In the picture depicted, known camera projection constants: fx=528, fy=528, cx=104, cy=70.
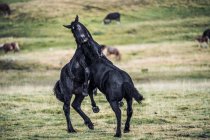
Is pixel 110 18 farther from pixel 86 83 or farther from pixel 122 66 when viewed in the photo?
pixel 86 83

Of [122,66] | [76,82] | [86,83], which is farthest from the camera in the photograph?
[122,66]

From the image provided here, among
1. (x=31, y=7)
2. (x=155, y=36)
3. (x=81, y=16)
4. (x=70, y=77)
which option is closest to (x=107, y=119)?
(x=70, y=77)

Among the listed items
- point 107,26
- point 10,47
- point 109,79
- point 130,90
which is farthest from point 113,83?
point 107,26

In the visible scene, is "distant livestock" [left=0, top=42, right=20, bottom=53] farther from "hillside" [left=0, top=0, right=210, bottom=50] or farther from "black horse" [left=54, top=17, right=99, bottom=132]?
"black horse" [left=54, top=17, right=99, bottom=132]

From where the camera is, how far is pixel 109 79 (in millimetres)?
14867

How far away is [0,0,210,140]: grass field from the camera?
17428mm

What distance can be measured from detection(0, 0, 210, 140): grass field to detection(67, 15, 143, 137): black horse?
1.05m

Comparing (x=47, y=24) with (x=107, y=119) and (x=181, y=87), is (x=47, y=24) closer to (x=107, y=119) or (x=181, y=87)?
(x=181, y=87)

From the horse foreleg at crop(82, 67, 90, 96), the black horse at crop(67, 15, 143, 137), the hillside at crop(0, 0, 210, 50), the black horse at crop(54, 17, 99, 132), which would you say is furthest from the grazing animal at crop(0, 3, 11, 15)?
the horse foreleg at crop(82, 67, 90, 96)

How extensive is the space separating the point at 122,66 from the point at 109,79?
3245cm

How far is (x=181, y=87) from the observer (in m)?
30.7

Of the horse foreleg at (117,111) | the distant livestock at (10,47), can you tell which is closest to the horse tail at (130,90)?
the horse foreleg at (117,111)

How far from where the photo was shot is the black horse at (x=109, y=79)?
1466 centimetres

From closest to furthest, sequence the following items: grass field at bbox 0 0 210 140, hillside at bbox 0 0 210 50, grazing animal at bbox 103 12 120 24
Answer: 1. grass field at bbox 0 0 210 140
2. hillside at bbox 0 0 210 50
3. grazing animal at bbox 103 12 120 24
